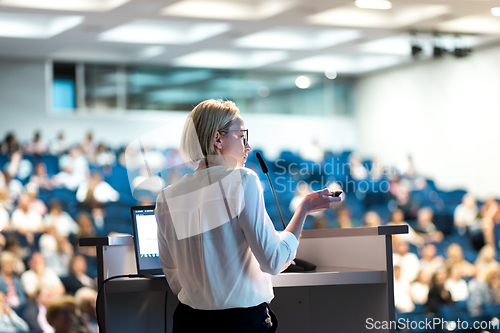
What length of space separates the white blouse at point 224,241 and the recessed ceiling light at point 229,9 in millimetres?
4528

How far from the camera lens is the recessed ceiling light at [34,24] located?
5668mm

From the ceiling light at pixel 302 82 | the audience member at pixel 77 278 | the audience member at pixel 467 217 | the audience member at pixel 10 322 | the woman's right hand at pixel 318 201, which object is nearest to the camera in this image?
the woman's right hand at pixel 318 201

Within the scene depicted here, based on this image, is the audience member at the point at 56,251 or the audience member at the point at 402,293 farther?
the audience member at the point at 402,293

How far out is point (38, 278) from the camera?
14.2 ft

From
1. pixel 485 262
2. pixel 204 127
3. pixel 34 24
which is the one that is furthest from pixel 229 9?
pixel 204 127

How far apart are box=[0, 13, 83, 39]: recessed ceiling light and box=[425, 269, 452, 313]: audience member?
3992mm

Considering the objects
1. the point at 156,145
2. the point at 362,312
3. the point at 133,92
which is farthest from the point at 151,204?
the point at 133,92

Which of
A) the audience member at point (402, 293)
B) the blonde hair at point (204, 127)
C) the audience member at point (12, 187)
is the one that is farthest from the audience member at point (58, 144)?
the blonde hair at point (204, 127)

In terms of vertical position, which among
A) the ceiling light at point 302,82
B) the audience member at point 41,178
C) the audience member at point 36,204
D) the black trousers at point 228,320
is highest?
the ceiling light at point 302,82

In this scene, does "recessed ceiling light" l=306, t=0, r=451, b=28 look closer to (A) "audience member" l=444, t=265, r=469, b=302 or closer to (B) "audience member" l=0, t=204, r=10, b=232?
(A) "audience member" l=444, t=265, r=469, b=302

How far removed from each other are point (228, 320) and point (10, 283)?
137 inches

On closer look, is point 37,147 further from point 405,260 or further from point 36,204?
point 405,260

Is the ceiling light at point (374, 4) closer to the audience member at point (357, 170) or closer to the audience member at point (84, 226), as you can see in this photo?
the audience member at point (357, 170)

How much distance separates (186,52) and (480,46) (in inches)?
144
